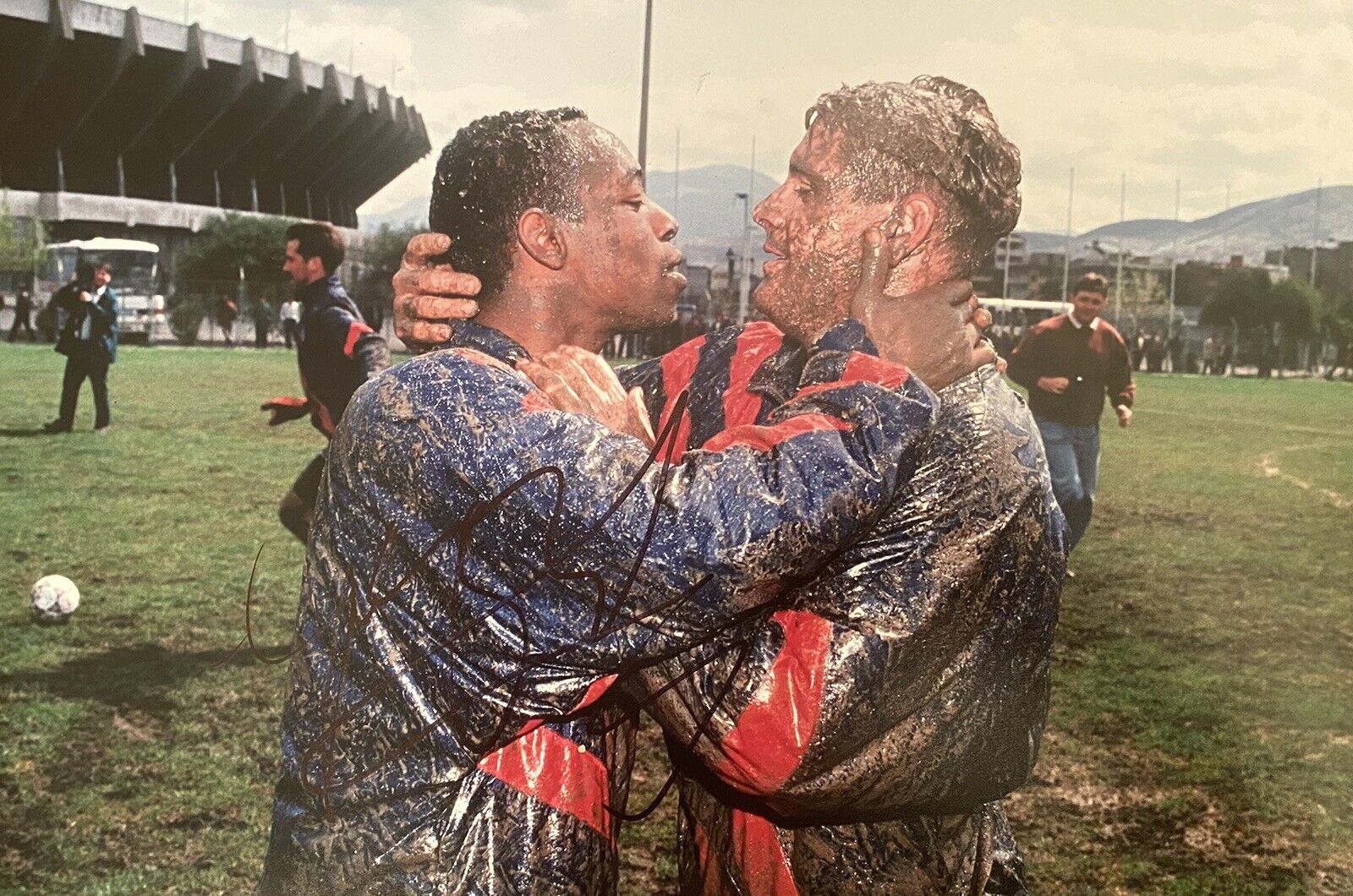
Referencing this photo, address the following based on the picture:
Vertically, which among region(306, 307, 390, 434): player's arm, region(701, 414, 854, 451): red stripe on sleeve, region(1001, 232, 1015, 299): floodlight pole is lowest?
region(306, 307, 390, 434): player's arm

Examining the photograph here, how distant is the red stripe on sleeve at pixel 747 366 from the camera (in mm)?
1934

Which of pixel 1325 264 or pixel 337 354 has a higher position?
pixel 1325 264

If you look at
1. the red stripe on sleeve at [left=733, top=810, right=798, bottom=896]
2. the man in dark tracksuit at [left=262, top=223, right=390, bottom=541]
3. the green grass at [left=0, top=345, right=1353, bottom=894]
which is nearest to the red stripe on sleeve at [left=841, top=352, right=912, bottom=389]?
the red stripe on sleeve at [left=733, top=810, right=798, bottom=896]

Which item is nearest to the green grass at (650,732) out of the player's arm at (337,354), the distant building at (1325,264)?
the player's arm at (337,354)

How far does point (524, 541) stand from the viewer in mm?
1502

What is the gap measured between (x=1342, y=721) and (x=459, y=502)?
6.05m

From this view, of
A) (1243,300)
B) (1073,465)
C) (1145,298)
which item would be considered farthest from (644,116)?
(1145,298)

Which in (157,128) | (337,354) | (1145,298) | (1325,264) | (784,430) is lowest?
(337,354)

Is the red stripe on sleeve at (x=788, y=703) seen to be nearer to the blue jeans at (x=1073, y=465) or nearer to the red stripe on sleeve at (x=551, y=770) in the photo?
the red stripe on sleeve at (x=551, y=770)

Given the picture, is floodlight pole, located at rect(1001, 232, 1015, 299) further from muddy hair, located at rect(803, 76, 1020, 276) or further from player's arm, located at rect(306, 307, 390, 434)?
player's arm, located at rect(306, 307, 390, 434)

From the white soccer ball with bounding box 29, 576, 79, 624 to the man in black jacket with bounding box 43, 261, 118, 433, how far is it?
792 centimetres

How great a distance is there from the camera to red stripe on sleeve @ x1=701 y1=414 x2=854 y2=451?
57.2 inches

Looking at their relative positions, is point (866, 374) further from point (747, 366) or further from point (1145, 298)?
point (1145, 298)

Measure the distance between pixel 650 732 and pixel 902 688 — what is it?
4.47m
